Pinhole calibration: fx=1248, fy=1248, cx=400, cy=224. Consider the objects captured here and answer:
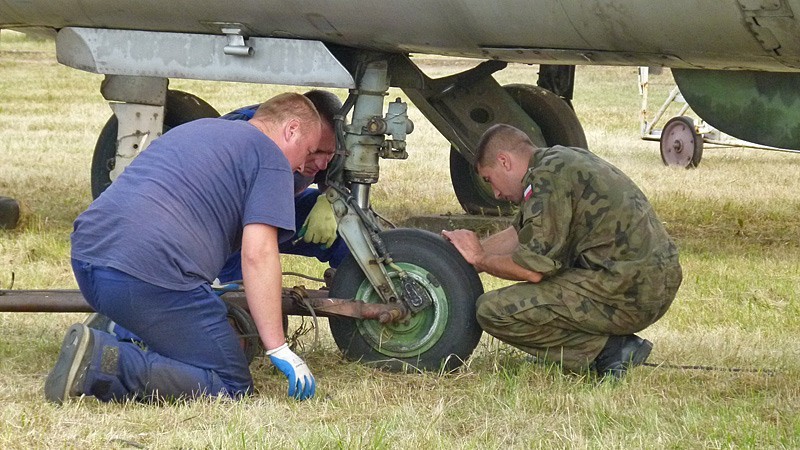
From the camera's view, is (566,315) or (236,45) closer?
(566,315)

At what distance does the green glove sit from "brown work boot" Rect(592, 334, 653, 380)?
4.28ft

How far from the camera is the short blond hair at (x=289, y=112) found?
4695 mm

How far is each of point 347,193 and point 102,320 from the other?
1100mm

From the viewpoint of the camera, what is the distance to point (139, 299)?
4273 mm

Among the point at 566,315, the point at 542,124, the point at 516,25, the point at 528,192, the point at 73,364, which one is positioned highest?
the point at 516,25

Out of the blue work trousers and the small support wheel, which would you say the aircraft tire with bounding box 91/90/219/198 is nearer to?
the blue work trousers

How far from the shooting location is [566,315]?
474 cm

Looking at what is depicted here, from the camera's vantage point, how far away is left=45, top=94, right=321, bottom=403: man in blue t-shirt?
426 cm

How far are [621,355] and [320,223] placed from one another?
1439 millimetres

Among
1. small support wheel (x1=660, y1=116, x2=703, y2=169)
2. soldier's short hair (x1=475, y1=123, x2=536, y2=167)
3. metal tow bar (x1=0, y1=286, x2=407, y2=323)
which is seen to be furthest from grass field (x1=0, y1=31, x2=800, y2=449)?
small support wheel (x1=660, y1=116, x2=703, y2=169)

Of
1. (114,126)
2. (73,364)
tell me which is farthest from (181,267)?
(114,126)

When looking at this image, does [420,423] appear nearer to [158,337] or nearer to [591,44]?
[158,337]

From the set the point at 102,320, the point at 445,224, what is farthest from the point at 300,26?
the point at 445,224

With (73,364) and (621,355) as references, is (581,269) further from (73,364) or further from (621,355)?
(73,364)
